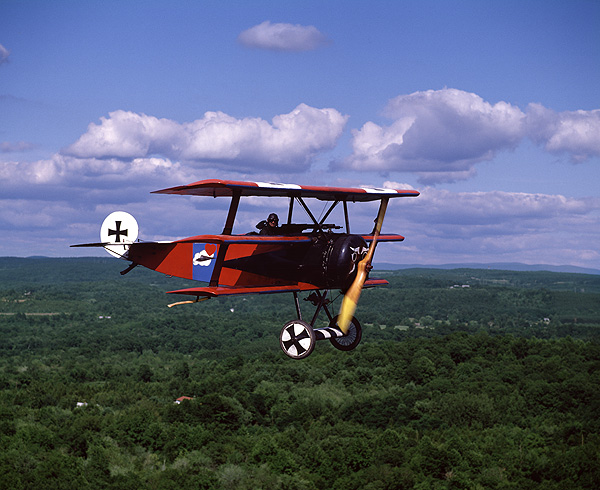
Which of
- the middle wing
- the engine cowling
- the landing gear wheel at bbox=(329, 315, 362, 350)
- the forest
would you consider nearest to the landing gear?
the landing gear wheel at bbox=(329, 315, 362, 350)

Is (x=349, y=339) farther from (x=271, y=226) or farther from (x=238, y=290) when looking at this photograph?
(x=238, y=290)

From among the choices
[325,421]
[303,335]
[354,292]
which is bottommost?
[325,421]

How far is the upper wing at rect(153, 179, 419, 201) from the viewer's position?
62.4 ft

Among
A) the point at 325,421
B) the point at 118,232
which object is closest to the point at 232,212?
the point at 118,232

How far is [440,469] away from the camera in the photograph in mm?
96625

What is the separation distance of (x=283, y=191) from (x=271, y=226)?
51.2 inches

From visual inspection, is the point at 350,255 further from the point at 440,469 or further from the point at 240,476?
the point at 440,469

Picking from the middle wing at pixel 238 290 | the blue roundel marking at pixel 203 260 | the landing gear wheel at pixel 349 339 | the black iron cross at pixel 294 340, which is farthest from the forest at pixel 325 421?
the middle wing at pixel 238 290

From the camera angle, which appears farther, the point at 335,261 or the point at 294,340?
the point at 294,340

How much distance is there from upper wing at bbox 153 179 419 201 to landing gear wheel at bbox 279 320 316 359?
3.55 meters

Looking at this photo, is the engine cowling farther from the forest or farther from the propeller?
the forest

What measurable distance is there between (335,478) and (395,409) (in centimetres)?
3753

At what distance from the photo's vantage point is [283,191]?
21.1 meters

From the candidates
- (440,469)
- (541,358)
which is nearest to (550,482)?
(440,469)
